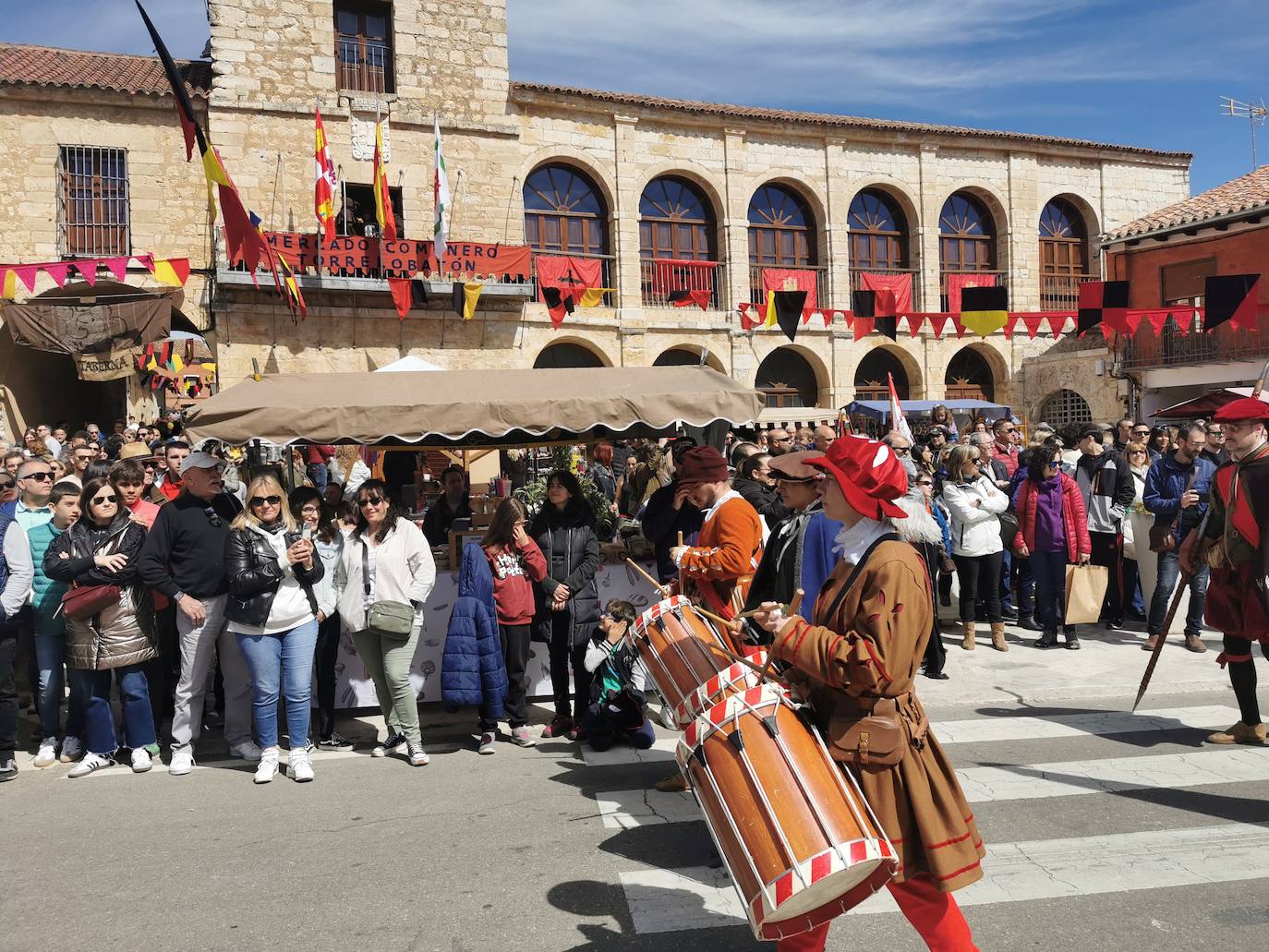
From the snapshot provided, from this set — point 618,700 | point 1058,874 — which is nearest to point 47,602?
point 618,700

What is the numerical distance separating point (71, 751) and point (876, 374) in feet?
76.6

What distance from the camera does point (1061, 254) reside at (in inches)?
1088

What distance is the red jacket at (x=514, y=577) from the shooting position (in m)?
6.35

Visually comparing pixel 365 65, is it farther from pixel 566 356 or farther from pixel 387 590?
A: pixel 387 590

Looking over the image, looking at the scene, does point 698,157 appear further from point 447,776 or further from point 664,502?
point 447,776

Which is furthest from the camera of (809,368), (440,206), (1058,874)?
(809,368)

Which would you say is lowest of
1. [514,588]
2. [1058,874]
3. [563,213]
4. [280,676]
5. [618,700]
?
[1058,874]

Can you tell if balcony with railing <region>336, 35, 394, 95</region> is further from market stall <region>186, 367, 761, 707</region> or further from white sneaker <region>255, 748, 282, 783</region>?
white sneaker <region>255, 748, 282, 783</region>

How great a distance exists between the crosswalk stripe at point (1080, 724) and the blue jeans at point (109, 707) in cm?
519

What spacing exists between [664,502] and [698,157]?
61.5 ft

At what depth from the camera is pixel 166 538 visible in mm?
5934

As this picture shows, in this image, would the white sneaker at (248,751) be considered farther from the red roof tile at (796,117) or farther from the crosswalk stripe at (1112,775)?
the red roof tile at (796,117)

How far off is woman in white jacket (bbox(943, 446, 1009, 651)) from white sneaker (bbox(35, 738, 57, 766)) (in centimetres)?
748

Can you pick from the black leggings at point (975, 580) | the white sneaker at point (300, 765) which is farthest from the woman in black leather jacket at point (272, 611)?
the black leggings at point (975, 580)
